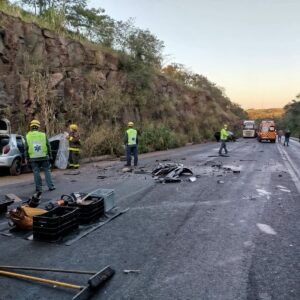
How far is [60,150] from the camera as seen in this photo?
15.8m

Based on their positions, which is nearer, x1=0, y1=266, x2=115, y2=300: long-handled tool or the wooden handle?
x1=0, y1=266, x2=115, y2=300: long-handled tool

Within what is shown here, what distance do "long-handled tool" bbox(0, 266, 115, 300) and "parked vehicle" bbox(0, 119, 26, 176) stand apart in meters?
9.38

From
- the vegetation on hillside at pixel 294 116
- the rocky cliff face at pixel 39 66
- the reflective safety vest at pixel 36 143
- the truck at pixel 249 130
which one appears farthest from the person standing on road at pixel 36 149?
the vegetation on hillside at pixel 294 116

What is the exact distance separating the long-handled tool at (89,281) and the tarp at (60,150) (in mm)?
11682

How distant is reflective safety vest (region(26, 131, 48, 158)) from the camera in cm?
981

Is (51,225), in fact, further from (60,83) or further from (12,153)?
(60,83)

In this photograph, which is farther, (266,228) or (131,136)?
(131,136)

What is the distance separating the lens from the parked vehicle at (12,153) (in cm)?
1297

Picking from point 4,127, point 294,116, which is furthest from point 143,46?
point 294,116

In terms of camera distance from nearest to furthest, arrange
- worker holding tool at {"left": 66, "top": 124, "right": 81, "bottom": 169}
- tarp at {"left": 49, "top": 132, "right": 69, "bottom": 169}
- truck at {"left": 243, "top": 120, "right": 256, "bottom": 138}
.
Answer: tarp at {"left": 49, "top": 132, "right": 69, "bottom": 169}
worker holding tool at {"left": 66, "top": 124, "right": 81, "bottom": 169}
truck at {"left": 243, "top": 120, "right": 256, "bottom": 138}

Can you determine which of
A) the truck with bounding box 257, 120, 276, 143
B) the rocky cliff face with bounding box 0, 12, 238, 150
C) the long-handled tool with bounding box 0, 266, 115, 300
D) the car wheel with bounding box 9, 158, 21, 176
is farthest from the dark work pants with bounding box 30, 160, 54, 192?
the truck with bounding box 257, 120, 276, 143

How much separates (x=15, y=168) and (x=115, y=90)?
42.8 feet

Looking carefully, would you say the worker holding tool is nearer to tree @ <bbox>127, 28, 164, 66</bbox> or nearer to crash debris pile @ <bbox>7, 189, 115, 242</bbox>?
crash debris pile @ <bbox>7, 189, 115, 242</bbox>

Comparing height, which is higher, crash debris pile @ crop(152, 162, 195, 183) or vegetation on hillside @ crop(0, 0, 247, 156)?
vegetation on hillside @ crop(0, 0, 247, 156)
